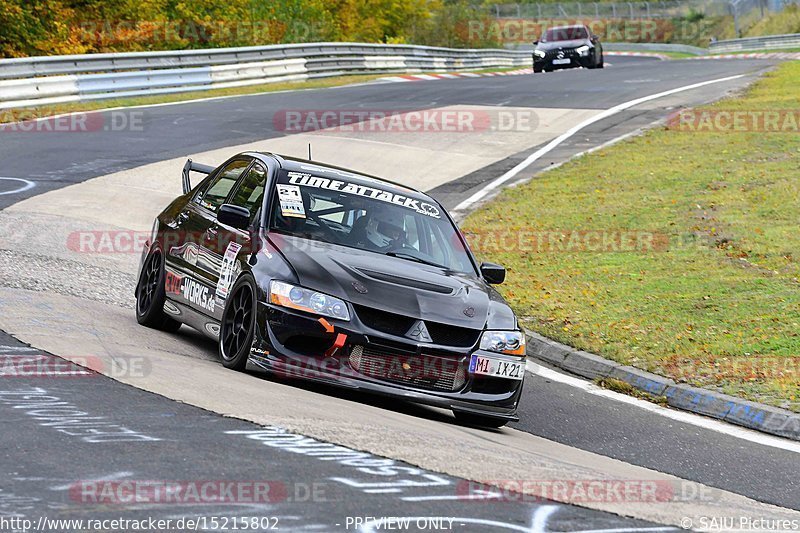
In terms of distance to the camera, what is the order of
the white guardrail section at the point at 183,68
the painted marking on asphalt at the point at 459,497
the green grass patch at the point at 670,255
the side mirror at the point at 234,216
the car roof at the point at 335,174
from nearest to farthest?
the painted marking on asphalt at the point at 459,497
the side mirror at the point at 234,216
the car roof at the point at 335,174
the green grass patch at the point at 670,255
the white guardrail section at the point at 183,68

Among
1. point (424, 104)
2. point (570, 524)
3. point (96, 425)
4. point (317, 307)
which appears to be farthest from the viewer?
point (424, 104)

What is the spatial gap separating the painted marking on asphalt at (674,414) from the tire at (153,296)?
3.06m

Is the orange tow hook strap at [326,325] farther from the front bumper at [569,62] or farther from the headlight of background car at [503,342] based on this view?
the front bumper at [569,62]

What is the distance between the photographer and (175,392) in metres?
7.08

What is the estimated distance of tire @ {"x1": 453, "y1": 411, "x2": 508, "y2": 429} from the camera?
815cm

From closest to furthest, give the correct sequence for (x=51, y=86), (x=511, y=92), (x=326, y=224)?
1. (x=326, y=224)
2. (x=51, y=86)
3. (x=511, y=92)

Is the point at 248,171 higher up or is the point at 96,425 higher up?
the point at 248,171

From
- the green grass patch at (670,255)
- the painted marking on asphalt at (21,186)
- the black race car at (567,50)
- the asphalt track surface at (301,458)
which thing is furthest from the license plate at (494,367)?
the black race car at (567,50)

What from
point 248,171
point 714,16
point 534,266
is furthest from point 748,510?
point 714,16

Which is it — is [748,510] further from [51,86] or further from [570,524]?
[51,86]

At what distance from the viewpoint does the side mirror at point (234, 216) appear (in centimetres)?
876

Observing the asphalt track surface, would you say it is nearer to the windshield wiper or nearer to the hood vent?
the hood vent

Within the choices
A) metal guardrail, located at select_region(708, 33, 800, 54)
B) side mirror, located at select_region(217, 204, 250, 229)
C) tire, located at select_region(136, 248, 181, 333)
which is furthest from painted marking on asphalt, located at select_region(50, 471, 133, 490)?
metal guardrail, located at select_region(708, 33, 800, 54)

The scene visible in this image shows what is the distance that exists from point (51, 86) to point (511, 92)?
39.2ft
